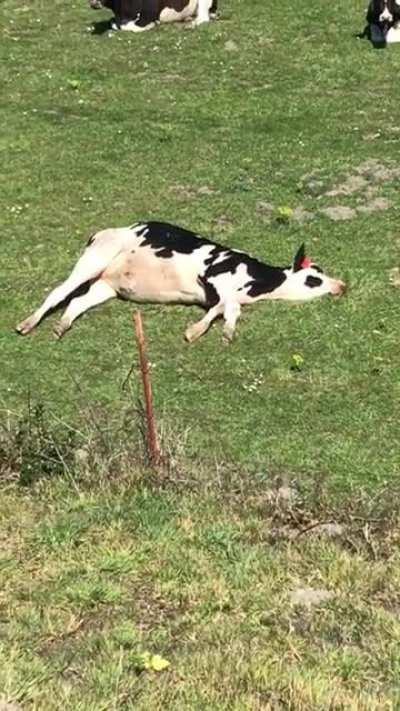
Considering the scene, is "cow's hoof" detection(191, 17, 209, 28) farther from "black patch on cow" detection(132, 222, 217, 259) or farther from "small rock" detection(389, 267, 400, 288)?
"small rock" detection(389, 267, 400, 288)

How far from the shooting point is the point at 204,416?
9.20 metres

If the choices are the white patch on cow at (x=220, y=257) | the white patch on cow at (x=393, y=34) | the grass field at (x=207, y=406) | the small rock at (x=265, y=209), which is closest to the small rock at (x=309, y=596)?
the grass field at (x=207, y=406)

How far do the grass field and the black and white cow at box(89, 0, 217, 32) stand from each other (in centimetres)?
227

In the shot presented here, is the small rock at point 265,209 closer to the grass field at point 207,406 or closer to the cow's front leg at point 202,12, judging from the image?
the grass field at point 207,406

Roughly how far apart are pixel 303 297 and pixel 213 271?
1020 millimetres

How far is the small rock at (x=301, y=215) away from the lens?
1302 cm

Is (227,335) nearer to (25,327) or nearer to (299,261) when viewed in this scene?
(299,261)

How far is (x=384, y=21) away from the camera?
19.6m

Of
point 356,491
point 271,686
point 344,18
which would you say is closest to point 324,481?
point 356,491

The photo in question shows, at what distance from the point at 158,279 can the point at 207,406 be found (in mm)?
2477

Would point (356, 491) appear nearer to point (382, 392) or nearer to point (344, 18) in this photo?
point (382, 392)

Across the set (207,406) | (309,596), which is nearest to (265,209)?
(207,406)

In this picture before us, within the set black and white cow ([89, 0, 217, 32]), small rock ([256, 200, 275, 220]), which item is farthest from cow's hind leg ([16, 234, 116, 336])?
black and white cow ([89, 0, 217, 32])

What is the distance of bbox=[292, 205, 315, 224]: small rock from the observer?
513 inches
